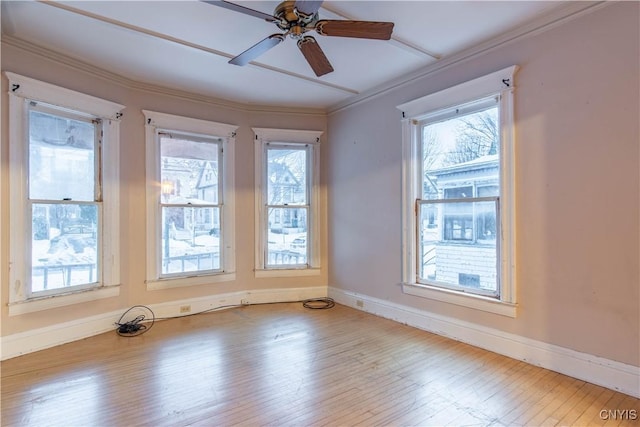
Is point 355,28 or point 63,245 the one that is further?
point 63,245

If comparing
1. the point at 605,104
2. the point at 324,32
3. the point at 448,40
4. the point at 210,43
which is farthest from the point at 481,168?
the point at 210,43

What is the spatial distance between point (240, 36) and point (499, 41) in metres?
2.24

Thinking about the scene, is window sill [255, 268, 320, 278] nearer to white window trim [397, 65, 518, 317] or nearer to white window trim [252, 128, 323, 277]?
white window trim [252, 128, 323, 277]

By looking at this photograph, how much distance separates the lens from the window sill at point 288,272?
182 inches

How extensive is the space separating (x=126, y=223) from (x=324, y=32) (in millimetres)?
2931

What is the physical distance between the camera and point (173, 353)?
2.99 meters

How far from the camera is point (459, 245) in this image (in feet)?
10.9

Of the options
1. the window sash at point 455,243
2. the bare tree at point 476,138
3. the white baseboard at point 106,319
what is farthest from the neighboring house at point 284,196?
the bare tree at point 476,138

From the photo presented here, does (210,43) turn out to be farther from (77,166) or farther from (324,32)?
(77,166)

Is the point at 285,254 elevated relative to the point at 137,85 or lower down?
lower down

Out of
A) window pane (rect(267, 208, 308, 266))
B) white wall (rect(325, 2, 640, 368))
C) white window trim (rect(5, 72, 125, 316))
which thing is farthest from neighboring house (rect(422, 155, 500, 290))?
white window trim (rect(5, 72, 125, 316))

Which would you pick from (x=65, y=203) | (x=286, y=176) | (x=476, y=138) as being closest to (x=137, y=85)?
(x=65, y=203)

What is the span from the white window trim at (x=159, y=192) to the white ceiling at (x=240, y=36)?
451 mm

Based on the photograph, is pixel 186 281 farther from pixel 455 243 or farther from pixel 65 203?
pixel 455 243
